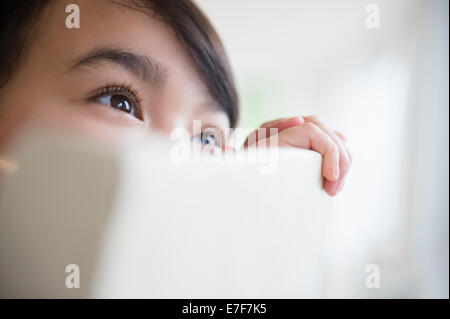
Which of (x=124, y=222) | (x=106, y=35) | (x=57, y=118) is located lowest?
(x=124, y=222)

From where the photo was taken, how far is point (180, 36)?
510 mm

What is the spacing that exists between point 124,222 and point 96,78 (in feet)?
0.94

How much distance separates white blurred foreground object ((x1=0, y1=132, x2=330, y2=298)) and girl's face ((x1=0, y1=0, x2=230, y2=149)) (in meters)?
0.19

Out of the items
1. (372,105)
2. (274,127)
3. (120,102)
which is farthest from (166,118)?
(372,105)

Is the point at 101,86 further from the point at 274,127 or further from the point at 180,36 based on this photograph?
the point at 274,127

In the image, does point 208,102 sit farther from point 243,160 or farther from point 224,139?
point 243,160

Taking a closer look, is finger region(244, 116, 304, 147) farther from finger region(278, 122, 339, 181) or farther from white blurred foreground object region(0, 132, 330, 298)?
white blurred foreground object region(0, 132, 330, 298)

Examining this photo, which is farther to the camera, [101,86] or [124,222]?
[101,86]

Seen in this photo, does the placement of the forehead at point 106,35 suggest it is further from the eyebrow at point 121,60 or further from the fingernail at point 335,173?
the fingernail at point 335,173

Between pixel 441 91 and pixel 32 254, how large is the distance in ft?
4.21

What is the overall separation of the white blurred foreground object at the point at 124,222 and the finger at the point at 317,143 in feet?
0.43
